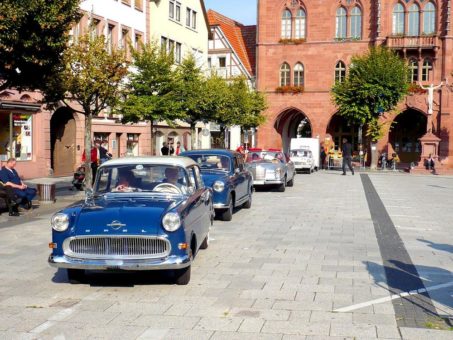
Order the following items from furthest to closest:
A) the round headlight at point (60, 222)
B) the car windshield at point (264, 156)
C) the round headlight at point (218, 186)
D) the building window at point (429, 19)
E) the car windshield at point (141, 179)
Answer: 1. the building window at point (429, 19)
2. the car windshield at point (264, 156)
3. the round headlight at point (218, 186)
4. the car windshield at point (141, 179)
5. the round headlight at point (60, 222)

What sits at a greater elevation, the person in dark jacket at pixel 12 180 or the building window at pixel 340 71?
the building window at pixel 340 71

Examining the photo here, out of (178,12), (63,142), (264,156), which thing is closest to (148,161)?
(264,156)

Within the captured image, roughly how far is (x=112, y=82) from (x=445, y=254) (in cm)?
1089

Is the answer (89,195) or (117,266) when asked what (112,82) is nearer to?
(89,195)

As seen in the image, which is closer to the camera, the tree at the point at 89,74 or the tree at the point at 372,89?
the tree at the point at 89,74

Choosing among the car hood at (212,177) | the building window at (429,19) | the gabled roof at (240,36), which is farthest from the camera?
the gabled roof at (240,36)

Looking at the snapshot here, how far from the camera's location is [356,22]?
52.3 meters

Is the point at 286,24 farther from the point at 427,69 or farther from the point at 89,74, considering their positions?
the point at 89,74

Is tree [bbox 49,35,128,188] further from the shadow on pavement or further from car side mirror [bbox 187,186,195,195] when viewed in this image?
the shadow on pavement

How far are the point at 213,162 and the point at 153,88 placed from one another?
36.4 feet

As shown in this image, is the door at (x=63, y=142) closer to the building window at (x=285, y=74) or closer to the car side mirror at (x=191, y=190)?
the car side mirror at (x=191, y=190)

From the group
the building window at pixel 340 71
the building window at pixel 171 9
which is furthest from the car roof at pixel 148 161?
the building window at pixel 340 71

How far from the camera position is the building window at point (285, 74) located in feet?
177

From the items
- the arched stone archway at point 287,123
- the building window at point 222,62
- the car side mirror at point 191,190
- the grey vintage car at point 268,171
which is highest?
the building window at point 222,62
